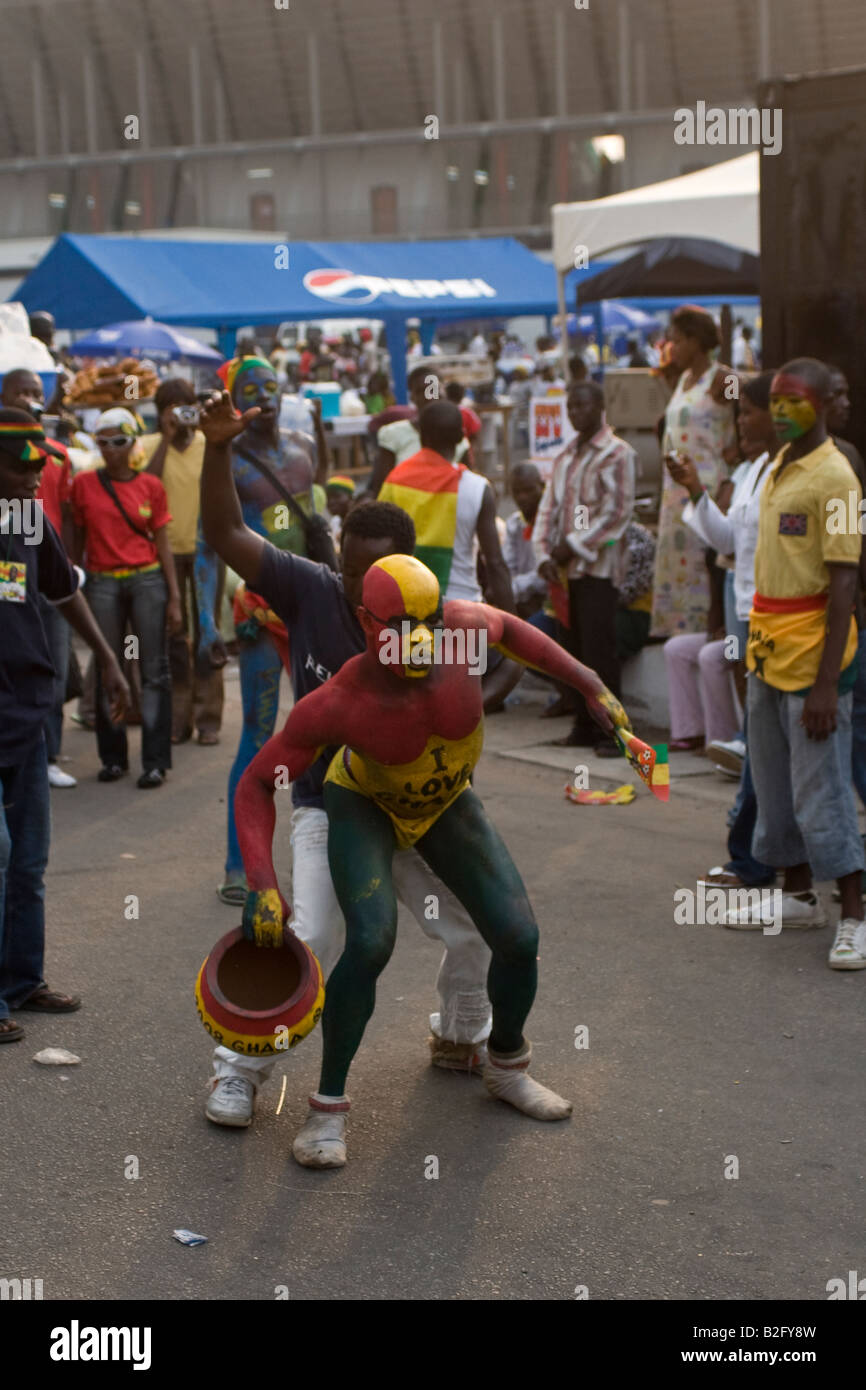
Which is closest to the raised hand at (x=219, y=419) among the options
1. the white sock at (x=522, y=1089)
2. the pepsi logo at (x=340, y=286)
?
the white sock at (x=522, y=1089)

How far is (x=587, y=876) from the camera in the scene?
23.2ft

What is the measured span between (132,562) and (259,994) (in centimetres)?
471

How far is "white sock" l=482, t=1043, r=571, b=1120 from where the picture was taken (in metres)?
4.68

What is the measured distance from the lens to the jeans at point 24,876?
5.43 metres

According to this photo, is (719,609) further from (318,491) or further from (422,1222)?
(422,1222)

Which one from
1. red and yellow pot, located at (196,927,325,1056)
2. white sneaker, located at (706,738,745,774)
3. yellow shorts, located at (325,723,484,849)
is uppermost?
yellow shorts, located at (325,723,484,849)

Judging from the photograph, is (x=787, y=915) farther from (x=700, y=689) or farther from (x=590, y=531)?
(x=590, y=531)

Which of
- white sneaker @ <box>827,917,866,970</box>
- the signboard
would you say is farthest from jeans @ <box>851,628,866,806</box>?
the signboard

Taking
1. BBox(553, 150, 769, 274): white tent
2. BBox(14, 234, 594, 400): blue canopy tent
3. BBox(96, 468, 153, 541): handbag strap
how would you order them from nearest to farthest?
BBox(96, 468, 153, 541): handbag strap → BBox(553, 150, 769, 274): white tent → BBox(14, 234, 594, 400): blue canopy tent

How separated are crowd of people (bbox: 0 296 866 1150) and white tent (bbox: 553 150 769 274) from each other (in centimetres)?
354

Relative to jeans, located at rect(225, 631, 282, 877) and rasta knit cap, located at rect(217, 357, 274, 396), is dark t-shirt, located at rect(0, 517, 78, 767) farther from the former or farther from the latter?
rasta knit cap, located at rect(217, 357, 274, 396)

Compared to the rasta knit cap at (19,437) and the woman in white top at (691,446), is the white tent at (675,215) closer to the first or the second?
the woman in white top at (691,446)

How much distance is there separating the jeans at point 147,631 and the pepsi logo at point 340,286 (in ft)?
36.9

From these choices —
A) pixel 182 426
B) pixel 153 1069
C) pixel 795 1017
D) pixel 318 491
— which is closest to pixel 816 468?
pixel 795 1017
